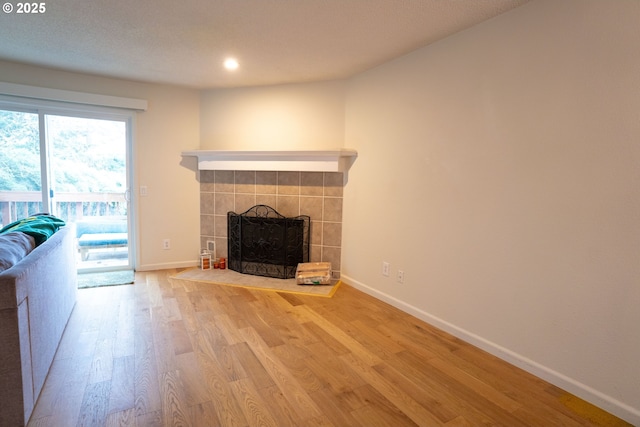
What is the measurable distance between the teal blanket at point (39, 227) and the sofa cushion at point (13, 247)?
2.1 inches

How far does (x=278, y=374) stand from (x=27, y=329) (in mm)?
1292

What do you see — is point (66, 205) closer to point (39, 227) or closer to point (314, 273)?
point (39, 227)

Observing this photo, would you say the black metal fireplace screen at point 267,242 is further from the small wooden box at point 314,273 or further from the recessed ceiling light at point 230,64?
the recessed ceiling light at point 230,64

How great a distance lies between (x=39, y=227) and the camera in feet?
7.89

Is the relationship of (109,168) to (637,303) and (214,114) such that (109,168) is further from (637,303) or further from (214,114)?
(637,303)

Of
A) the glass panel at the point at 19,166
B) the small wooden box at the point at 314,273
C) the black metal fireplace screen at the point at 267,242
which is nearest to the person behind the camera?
the glass panel at the point at 19,166

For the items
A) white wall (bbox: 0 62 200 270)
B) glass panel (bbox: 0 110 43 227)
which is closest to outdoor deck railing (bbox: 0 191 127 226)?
glass panel (bbox: 0 110 43 227)

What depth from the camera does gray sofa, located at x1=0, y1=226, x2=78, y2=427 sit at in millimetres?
1466

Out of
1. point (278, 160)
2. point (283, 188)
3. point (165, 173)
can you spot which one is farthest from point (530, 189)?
point (165, 173)

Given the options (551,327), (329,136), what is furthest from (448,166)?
(329,136)

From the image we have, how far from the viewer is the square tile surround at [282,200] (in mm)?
3811

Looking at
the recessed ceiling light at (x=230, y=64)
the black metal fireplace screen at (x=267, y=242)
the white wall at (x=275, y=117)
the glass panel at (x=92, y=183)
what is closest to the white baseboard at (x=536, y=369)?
the black metal fireplace screen at (x=267, y=242)

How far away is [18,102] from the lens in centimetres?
337

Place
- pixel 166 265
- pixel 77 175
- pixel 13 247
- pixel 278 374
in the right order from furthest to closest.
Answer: pixel 166 265, pixel 77 175, pixel 278 374, pixel 13 247
